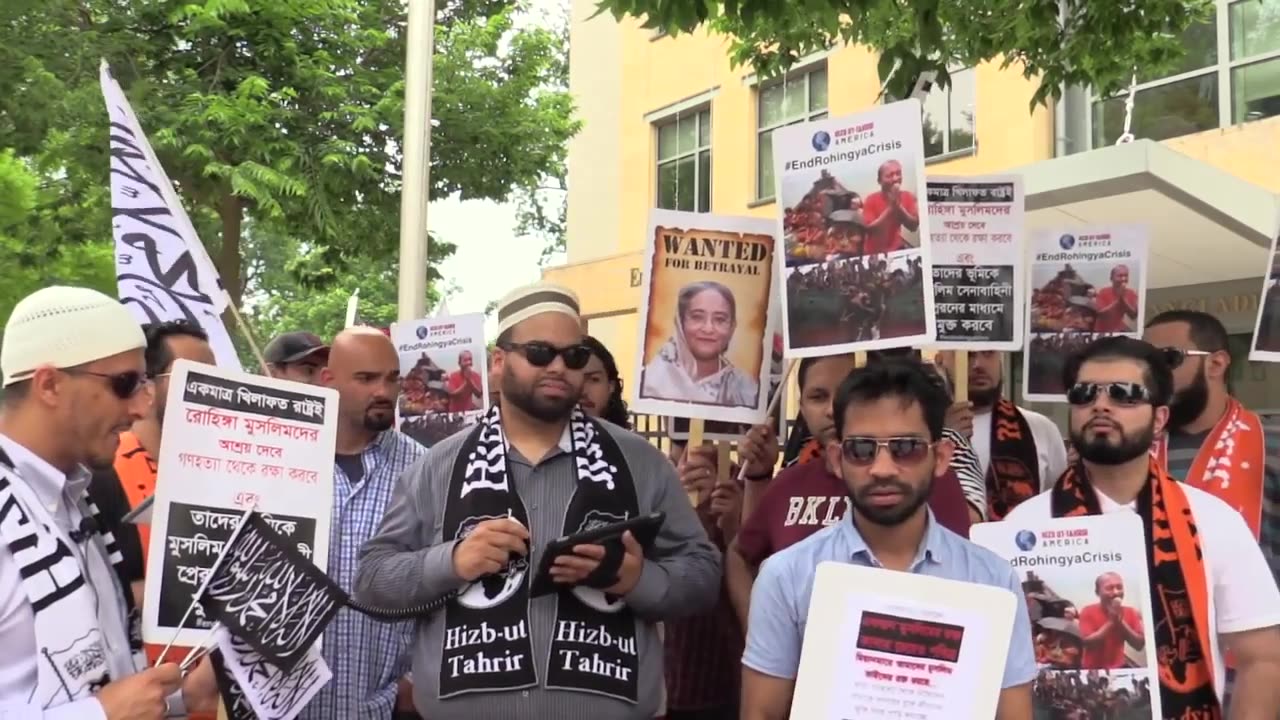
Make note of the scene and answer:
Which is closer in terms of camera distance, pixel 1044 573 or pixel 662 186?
pixel 1044 573

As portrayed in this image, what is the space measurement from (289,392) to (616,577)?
951mm

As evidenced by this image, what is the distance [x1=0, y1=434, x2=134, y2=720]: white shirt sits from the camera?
8.59ft

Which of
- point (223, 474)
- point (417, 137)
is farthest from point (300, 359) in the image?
point (417, 137)

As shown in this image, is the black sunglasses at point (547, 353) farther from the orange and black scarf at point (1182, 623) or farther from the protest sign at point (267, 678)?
the orange and black scarf at point (1182, 623)

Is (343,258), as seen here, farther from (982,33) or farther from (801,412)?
(801,412)

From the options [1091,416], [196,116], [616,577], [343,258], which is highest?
[196,116]

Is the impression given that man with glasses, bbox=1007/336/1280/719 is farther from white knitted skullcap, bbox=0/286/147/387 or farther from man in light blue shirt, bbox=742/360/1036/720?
white knitted skullcap, bbox=0/286/147/387

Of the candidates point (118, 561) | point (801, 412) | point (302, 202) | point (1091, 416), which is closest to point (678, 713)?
point (801, 412)

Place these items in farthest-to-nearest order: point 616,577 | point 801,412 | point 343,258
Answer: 1. point 343,258
2. point 801,412
3. point 616,577

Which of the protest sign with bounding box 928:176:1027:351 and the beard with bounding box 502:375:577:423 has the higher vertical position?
the protest sign with bounding box 928:176:1027:351

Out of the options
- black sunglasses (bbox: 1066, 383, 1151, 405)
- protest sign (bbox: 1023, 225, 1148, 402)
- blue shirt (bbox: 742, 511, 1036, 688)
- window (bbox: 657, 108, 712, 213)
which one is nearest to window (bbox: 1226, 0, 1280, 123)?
window (bbox: 657, 108, 712, 213)

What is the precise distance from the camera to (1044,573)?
322cm

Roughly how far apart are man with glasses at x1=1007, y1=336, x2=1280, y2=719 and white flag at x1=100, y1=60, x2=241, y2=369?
3022 mm

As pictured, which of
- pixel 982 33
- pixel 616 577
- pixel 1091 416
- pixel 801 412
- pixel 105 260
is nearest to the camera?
pixel 616 577
